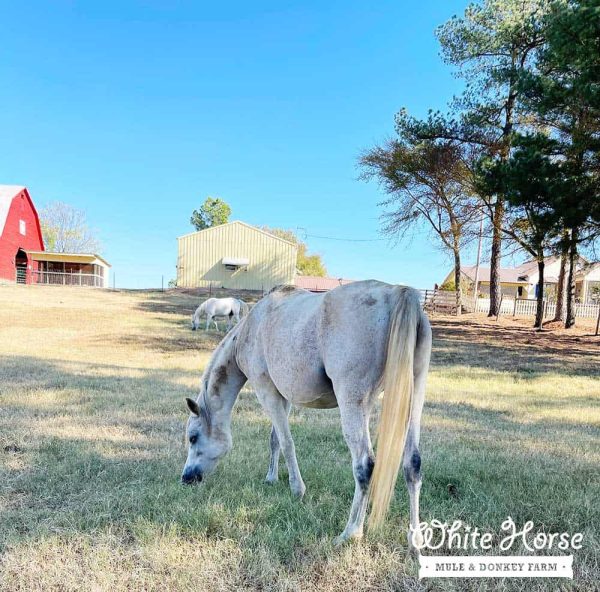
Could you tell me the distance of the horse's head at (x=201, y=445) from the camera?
10.2ft

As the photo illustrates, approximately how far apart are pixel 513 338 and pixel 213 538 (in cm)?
1518

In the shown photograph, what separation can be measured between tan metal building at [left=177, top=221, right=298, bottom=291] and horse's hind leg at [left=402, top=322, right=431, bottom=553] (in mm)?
29344

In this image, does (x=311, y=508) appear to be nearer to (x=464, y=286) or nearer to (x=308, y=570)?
(x=308, y=570)

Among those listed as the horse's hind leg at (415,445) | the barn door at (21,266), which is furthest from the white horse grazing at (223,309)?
the barn door at (21,266)

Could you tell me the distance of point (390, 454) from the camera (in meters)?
2.22

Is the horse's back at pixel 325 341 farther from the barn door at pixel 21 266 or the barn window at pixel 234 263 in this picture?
the barn door at pixel 21 266

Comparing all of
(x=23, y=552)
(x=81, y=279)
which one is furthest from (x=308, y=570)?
(x=81, y=279)

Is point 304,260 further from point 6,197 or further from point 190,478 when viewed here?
point 190,478

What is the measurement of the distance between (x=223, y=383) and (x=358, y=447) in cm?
134

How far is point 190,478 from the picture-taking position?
10.1 ft

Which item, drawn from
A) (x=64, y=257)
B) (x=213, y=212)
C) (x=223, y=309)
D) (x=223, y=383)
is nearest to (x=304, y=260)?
(x=213, y=212)

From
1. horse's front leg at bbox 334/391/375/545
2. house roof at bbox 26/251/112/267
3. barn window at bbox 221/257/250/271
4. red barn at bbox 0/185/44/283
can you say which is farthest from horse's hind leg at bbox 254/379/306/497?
house roof at bbox 26/251/112/267

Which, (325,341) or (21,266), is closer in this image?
(325,341)

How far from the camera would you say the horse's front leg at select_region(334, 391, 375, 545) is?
235 centimetres
